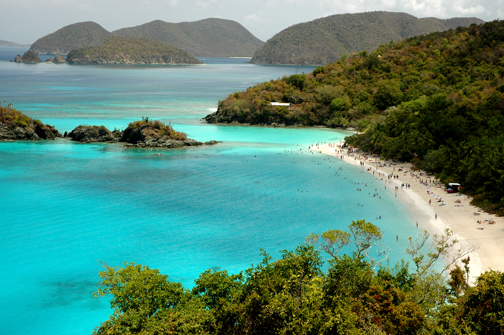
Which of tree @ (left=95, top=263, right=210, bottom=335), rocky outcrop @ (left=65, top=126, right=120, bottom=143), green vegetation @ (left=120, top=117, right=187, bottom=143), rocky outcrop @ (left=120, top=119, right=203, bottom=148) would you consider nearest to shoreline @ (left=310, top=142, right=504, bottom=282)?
tree @ (left=95, top=263, right=210, bottom=335)

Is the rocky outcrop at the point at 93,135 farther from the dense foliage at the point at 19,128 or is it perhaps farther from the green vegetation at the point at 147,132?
the dense foliage at the point at 19,128

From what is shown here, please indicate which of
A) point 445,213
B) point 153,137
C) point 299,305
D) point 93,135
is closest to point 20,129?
point 93,135

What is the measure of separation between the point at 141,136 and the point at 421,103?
162 ft

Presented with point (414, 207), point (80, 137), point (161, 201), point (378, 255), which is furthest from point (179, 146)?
point (378, 255)

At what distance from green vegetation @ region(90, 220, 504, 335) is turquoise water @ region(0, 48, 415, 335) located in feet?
23.6

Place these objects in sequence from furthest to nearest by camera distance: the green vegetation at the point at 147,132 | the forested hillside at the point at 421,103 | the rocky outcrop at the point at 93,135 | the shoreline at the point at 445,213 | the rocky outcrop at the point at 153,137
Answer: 1. the rocky outcrop at the point at 93,135
2. the green vegetation at the point at 147,132
3. the rocky outcrop at the point at 153,137
4. the forested hillside at the point at 421,103
5. the shoreline at the point at 445,213

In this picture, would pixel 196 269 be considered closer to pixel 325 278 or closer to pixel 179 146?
pixel 325 278

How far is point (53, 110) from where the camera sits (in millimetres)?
108375

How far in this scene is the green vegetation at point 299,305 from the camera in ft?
61.3

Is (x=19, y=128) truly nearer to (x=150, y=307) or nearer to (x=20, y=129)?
(x=20, y=129)

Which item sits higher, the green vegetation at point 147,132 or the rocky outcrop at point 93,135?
the green vegetation at point 147,132

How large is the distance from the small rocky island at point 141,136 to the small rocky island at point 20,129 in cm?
452

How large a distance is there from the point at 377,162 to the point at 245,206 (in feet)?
87.1

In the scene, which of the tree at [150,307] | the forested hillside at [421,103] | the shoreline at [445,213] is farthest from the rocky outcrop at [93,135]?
the tree at [150,307]
